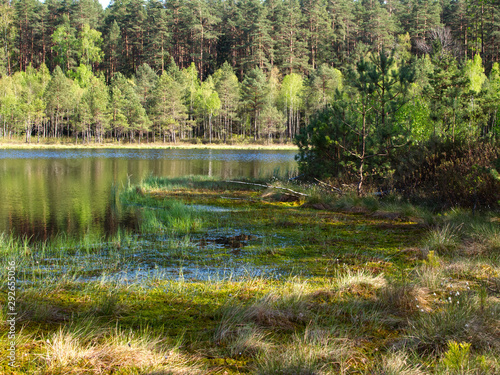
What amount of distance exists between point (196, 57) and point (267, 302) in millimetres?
95819

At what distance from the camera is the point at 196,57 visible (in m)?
95.0

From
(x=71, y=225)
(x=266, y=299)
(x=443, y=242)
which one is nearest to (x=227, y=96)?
(x=71, y=225)

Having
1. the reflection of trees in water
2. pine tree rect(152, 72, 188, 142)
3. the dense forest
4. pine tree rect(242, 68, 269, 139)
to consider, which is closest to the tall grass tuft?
the reflection of trees in water

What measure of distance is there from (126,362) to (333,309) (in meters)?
2.32

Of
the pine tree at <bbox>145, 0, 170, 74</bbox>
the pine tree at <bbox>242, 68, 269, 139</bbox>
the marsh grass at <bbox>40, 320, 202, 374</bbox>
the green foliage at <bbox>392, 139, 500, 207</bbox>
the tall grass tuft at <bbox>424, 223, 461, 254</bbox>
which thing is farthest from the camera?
the pine tree at <bbox>145, 0, 170, 74</bbox>

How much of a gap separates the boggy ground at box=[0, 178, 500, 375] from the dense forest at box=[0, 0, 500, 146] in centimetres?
5857

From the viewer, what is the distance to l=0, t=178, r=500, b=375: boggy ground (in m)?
3.56

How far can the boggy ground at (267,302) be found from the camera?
3557 mm

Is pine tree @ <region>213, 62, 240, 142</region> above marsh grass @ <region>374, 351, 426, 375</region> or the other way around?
above

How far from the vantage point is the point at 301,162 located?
19000 millimetres

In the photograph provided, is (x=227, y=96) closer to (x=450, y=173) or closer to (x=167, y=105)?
(x=167, y=105)

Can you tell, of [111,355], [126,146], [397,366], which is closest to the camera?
[397,366]

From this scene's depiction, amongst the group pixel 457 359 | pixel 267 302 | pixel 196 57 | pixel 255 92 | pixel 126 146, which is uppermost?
pixel 196 57

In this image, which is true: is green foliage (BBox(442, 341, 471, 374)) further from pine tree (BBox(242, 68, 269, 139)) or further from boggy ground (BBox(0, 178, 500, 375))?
pine tree (BBox(242, 68, 269, 139))
